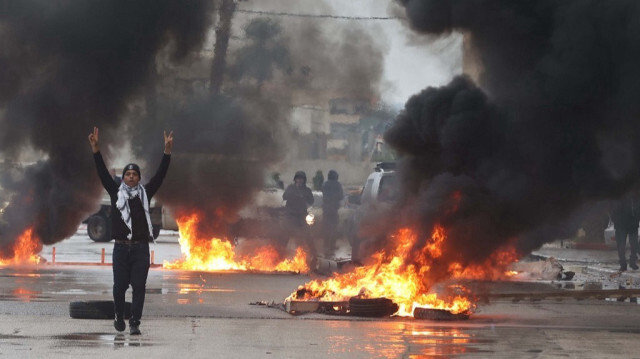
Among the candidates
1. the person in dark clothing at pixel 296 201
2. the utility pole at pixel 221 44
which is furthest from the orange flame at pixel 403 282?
the utility pole at pixel 221 44

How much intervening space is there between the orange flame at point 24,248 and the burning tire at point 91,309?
34.8 feet

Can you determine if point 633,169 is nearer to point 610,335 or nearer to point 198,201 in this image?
point 610,335

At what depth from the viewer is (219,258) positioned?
25.8 meters

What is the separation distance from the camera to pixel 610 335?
13.8 meters

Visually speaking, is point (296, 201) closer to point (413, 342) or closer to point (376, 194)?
point (376, 194)

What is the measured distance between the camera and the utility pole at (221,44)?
27.9 meters

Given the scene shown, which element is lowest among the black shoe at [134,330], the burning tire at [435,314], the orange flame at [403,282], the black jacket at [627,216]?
the black shoe at [134,330]

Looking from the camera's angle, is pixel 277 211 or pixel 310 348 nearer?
pixel 310 348

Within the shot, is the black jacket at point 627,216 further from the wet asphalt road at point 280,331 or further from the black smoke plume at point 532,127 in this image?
the black smoke plume at point 532,127

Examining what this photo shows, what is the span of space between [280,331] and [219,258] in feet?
39.7

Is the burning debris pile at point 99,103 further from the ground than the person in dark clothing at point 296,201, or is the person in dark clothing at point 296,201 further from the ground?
the burning debris pile at point 99,103

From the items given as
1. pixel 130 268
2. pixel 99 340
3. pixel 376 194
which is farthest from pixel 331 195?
pixel 99 340

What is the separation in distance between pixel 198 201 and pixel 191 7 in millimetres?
3943

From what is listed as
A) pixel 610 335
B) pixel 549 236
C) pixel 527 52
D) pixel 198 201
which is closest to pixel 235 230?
pixel 198 201
